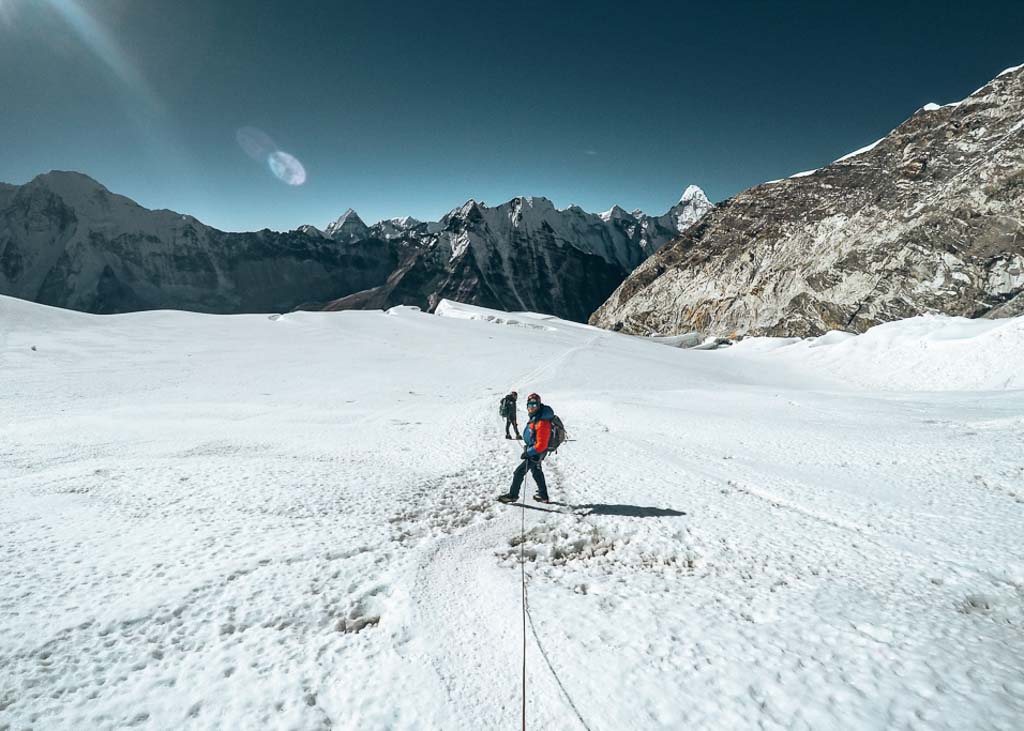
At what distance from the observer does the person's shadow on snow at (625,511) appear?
812 cm

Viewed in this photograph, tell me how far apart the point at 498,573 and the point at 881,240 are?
96.2 meters

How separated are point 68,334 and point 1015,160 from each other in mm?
113135

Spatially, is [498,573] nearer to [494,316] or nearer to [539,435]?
[539,435]

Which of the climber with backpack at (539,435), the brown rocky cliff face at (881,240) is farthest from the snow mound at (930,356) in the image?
the brown rocky cliff face at (881,240)

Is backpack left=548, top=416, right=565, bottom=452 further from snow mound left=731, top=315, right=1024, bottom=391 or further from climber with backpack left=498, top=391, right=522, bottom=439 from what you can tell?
snow mound left=731, top=315, right=1024, bottom=391

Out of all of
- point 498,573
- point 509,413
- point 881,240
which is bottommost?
point 498,573

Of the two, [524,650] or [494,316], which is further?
[494,316]

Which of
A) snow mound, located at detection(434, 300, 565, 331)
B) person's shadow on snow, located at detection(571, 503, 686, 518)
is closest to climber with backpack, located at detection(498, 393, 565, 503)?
person's shadow on snow, located at detection(571, 503, 686, 518)

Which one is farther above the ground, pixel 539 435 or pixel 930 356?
pixel 930 356

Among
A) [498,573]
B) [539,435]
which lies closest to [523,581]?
[498,573]

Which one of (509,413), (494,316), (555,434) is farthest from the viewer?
(494,316)

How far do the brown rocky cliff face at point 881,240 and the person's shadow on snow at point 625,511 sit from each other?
271 feet

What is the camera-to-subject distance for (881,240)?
7531cm

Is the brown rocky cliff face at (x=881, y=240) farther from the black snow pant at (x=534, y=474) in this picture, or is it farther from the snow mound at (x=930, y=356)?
the black snow pant at (x=534, y=474)
